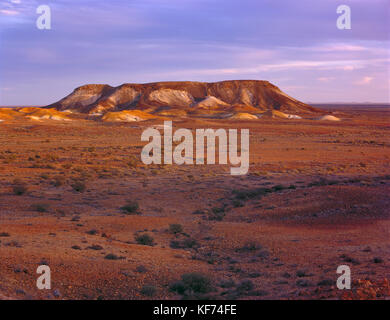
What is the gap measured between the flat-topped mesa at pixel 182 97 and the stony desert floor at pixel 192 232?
364ft

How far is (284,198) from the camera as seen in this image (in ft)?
56.4

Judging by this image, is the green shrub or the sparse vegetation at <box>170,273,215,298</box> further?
the green shrub

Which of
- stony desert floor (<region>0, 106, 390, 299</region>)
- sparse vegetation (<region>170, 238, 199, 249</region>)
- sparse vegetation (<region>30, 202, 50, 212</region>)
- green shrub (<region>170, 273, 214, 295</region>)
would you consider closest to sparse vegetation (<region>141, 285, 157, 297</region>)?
stony desert floor (<region>0, 106, 390, 299</region>)

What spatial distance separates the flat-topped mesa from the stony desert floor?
111044 millimetres

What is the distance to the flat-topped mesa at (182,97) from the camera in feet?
450

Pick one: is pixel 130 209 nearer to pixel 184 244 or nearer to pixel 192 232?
pixel 192 232

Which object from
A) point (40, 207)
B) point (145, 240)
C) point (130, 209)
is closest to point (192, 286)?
point (145, 240)

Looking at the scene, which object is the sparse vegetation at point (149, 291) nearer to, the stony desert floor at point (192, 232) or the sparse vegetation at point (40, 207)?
the stony desert floor at point (192, 232)

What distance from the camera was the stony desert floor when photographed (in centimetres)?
788

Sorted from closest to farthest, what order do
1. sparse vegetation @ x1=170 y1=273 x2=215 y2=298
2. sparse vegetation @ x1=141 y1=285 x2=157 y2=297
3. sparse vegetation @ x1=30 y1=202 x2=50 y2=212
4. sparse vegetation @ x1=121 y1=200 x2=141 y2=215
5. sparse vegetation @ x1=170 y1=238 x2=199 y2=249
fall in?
sparse vegetation @ x1=141 y1=285 x2=157 y2=297, sparse vegetation @ x1=170 y1=273 x2=215 y2=298, sparse vegetation @ x1=170 y1=238 x2=199 y2=249, sparse vegetation @ x1=30 y1=202 x2=50 y2=212, sparse vegetation @ x1=121 y1=200 x2=141 y2=215

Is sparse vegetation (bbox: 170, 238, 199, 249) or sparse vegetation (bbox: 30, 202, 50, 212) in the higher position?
sparse vegetation (bbox: 30, 202, 50, 212)

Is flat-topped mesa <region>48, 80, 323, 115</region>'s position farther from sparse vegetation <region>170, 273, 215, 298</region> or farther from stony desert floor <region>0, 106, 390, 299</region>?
sparse vegetation <region>170, 273, 215, 298</region>

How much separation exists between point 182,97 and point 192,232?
132 meters
